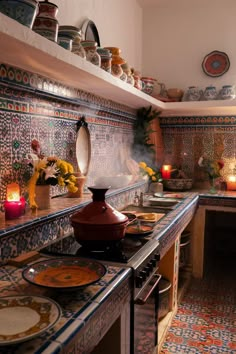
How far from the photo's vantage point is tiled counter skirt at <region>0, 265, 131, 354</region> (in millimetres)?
887

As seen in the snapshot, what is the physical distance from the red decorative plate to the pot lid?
2.12m

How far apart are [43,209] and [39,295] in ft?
2.58

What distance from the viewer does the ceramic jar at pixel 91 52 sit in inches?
82.2

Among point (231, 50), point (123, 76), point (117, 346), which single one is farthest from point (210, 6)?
point (117, 346)

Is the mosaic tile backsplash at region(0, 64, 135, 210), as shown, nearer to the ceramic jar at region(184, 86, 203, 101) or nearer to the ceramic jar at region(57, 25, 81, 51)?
the ceramic jar at region(57, 25, 81, 51)

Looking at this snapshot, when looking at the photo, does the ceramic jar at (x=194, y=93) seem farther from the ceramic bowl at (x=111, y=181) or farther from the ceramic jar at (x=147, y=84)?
the ceramic bowl at (x=111, y=181)

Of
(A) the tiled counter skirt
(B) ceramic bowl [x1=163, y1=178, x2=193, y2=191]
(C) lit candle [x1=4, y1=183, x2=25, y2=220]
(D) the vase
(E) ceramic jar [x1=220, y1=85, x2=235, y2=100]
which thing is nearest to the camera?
(A) the tiled counter skirt

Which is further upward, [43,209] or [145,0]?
[145,0]

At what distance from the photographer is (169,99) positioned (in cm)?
405

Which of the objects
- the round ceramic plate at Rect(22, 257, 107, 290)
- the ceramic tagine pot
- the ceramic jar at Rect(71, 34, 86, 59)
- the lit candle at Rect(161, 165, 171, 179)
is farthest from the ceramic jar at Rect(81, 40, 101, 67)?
the lit candle at Rect(161, 165, 171, 179)

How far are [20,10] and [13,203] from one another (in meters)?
0.86

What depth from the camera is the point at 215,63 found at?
4039 mm

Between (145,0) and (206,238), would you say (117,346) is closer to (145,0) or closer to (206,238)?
(206,238)

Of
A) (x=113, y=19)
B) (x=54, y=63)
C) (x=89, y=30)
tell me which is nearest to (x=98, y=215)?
(x=54, y=63)
